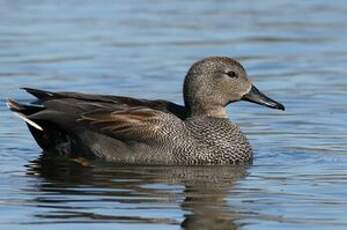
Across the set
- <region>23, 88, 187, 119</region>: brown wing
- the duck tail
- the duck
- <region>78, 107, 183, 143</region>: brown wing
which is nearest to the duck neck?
the duck

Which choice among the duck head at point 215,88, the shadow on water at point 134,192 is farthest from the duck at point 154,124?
the shadow on water at point 134,192

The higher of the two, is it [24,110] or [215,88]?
[215,88]

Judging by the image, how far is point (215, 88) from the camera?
1407cm

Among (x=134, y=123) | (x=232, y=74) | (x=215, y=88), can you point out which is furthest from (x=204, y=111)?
(x=134, y=123)

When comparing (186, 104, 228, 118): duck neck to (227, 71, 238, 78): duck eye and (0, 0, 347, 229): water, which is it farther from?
(0, 0, 347, 229): water

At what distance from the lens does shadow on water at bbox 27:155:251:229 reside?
35.6 ft

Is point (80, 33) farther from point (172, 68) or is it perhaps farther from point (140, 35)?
point (172, 68)

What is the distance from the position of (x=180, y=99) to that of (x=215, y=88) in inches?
126

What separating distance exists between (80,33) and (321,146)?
7.80 m

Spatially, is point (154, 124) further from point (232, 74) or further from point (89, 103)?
point (232, 74)

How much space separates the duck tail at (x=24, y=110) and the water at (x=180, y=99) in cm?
35

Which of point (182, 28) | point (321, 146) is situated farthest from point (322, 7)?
point (321, 146)

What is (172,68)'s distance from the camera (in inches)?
754

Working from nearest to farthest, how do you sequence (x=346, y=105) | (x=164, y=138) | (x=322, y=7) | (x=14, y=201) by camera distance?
(x=14, y=201) → (x=164, y=138) → (x=346, y=105) → (x=322, y=7)
